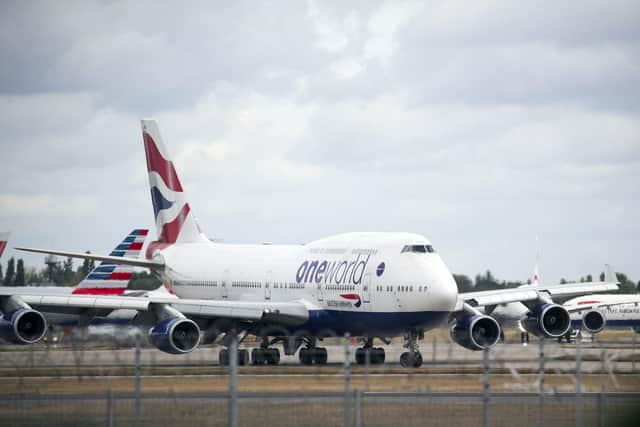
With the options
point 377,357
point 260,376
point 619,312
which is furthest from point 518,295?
point 619,312

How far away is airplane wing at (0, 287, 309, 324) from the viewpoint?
4872cm

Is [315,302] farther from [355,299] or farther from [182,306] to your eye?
[182,306]

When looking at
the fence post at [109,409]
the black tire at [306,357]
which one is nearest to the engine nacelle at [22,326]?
the black tire at [306,357]

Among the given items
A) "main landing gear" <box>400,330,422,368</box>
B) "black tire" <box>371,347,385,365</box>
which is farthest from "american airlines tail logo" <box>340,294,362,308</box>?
"main landing gear" <box>400,330,422,368</box>

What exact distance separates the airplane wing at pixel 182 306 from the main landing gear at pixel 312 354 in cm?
106

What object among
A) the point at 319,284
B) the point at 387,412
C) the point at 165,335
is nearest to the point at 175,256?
the point at 319,284

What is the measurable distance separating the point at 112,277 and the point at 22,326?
1137 inches

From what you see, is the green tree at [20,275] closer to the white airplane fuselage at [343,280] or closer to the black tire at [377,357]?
the white airplane fuselage at [343,280]

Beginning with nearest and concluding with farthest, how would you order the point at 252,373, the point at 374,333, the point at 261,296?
the point at 252,373, the point at 374,333, the point at 261,296

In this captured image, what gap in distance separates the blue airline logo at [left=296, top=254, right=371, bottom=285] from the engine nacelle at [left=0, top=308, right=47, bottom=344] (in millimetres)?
11495

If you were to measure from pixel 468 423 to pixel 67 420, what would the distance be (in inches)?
313

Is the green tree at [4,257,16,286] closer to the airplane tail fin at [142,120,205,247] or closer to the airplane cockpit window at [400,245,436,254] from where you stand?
the airplane tail fin at [142,120,205,247]

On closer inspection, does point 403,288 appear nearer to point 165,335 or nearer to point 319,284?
point 319,284

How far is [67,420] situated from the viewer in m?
23.2
